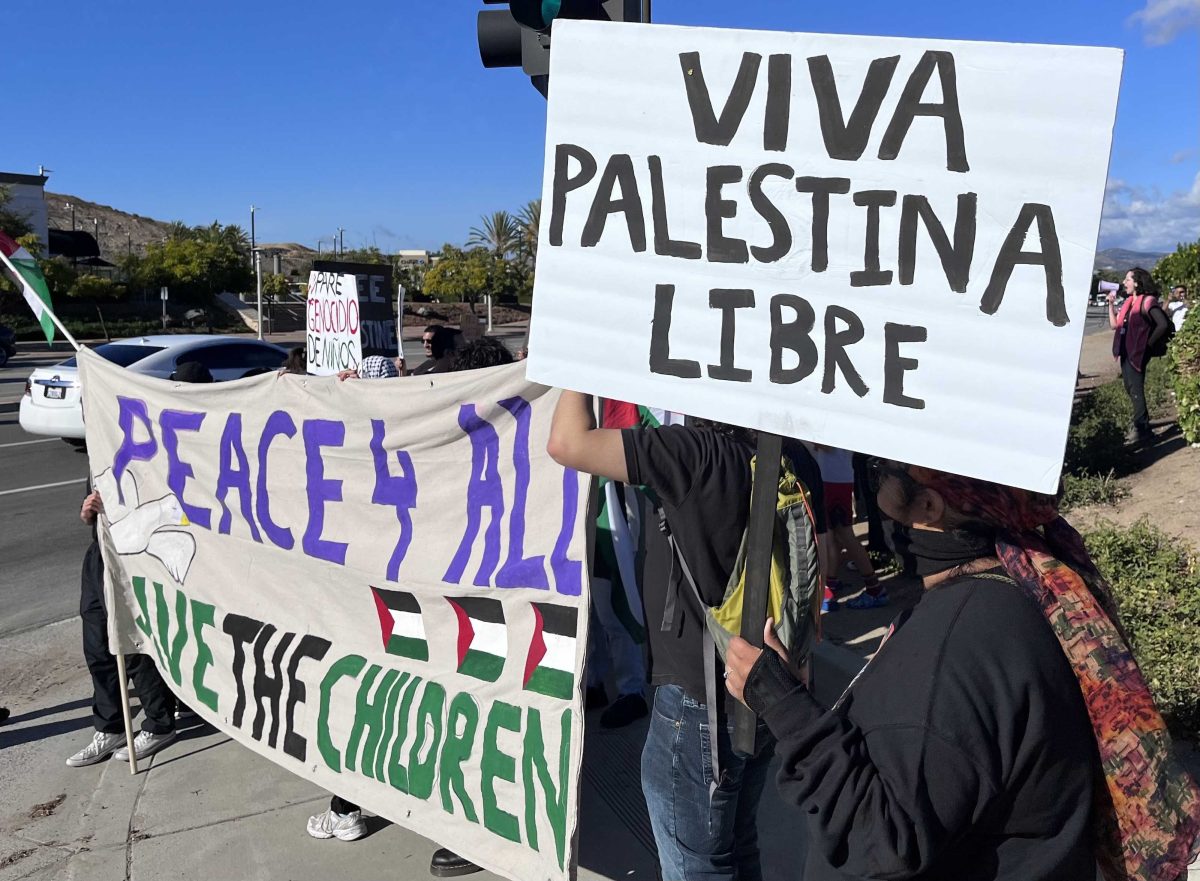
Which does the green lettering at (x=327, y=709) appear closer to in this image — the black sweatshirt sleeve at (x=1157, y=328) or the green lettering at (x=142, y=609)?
the green lettering at (x=142, y=609)

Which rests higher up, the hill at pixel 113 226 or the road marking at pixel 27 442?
the hill at pixel 113 226

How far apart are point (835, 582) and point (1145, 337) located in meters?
5.08

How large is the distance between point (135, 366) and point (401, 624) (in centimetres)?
995

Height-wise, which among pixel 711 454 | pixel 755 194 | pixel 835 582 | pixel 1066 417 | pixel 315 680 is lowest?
pixel 835 582

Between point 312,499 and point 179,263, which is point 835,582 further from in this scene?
point 179,263

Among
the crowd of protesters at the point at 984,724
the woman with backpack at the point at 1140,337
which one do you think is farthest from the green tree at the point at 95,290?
the crowd of protesters at the point at 984,724

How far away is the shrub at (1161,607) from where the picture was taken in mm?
3705

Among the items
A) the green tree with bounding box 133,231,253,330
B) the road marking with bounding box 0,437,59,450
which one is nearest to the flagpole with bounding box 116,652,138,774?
the road marking with bounding box 0,437,59,450

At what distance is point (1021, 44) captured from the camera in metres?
1.61

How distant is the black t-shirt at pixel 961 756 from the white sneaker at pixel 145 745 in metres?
3.73

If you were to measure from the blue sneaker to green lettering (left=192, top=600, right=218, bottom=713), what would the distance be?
372 cm

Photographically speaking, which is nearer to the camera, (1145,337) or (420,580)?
(420,580)

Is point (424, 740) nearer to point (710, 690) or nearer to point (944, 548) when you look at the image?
point (710, 690)

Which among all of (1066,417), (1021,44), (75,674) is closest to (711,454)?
(1066,417)
